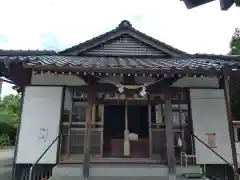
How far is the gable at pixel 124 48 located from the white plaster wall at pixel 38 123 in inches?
98.7

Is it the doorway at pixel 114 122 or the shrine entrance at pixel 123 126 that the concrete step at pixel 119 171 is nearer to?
the shrine entrance at pixel 123 126

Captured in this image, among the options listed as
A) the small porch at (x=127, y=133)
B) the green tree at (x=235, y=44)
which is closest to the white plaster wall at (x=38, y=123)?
the small porch at (x=127, y=133)

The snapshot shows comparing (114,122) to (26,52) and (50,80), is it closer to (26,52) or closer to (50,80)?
(50,80)

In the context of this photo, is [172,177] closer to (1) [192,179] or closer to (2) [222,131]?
(1) [192,179]

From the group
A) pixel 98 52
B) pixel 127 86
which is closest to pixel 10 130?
pixel 98 52

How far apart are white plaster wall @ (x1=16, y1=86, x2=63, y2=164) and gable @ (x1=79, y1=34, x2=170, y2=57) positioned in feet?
8.23

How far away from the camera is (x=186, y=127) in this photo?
693cm

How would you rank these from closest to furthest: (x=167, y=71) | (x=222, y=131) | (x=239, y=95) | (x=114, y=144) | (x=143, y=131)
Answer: (x=167, y=71) < (x=222, y=131) < (x=114, y=144) < (x=143, y=131) < (x=239, y=95)

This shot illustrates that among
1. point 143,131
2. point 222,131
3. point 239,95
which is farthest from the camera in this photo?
point 239,95

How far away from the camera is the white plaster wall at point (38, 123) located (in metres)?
6.42

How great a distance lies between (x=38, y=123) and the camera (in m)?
6.57

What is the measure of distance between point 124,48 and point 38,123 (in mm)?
4223

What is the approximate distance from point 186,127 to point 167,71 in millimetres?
2435

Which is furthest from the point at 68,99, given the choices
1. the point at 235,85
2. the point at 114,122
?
the point at 235,85
